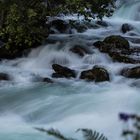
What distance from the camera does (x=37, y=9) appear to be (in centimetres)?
1227

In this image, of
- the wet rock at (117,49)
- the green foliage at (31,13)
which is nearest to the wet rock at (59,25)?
the green foliage at (31,13)

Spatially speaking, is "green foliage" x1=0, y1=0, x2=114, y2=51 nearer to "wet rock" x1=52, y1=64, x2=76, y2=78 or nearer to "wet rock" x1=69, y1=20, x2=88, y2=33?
"wet rock" x1=52, y1=64, x2=76, y2=78

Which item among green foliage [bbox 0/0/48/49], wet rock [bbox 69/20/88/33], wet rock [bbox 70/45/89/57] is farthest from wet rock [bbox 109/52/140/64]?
wet rock [bbox 69/20/88/33]

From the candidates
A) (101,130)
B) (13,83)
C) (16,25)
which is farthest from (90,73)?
(101,130)

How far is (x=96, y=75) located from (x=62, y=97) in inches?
62.7

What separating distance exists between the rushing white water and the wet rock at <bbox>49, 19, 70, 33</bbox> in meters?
0.53

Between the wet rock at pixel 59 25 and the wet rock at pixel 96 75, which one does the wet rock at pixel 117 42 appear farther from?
the wet rock at pixel 59 25

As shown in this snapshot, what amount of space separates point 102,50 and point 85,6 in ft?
3.98

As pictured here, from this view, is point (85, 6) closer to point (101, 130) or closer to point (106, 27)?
point (106, 27)

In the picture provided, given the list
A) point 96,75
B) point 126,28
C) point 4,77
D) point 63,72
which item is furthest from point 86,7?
point 126,28

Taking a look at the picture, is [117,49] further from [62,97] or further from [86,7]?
[62,97]

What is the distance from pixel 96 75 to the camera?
34.9 ft

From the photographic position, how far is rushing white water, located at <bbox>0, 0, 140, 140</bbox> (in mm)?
7566

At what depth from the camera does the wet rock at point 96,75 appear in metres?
10.6
